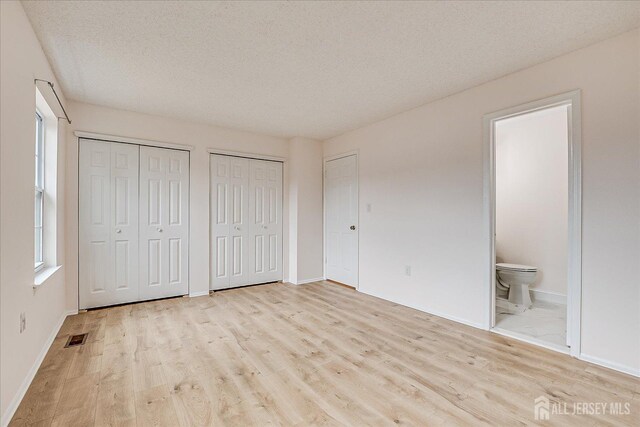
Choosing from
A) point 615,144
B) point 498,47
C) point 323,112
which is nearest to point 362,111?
point 323,112

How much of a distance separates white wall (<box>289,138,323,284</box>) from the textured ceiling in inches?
61.5

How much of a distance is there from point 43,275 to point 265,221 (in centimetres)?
274

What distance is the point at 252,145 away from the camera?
4.63m

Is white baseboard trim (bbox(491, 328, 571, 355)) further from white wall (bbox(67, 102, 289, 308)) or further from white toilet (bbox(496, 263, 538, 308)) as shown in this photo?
white wall (bbox(67, 102, 289, 308))

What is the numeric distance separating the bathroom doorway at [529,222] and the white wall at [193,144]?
3.14m

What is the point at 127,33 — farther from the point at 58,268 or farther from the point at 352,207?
the point at 352,207

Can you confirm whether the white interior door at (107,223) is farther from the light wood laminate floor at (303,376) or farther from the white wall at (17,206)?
the white wall at (17,206)

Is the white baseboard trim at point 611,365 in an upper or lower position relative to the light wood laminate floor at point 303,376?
upper

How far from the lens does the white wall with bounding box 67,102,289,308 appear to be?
3.32m

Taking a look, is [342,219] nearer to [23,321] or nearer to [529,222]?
[529,222]

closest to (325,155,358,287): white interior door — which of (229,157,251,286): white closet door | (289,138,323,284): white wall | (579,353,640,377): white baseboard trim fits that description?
(289,138,323,284): white wall

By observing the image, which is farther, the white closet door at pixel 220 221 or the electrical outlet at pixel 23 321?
the white closet door at pixel 220 221

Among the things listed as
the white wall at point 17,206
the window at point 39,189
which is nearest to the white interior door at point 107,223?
the window at point 39,189

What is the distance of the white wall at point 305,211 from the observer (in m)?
4.83
